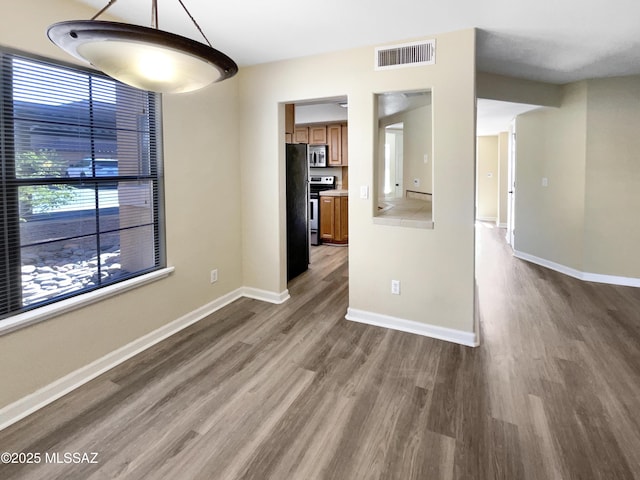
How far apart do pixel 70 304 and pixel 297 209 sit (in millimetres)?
2949

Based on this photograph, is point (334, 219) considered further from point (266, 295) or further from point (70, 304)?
point (70, 304)

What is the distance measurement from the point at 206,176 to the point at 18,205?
1571 millimetres

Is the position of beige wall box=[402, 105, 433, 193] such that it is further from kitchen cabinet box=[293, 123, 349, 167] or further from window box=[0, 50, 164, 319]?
window box=[0, 50, 164, 319]

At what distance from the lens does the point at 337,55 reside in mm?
3275

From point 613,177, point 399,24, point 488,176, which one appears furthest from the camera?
point 488,176

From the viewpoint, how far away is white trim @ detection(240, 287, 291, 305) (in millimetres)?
3955

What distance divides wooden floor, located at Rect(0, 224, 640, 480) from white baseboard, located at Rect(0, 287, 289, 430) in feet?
0.22

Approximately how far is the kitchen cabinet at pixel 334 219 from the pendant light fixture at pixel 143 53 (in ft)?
17.0

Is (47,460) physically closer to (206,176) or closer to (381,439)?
(381,439)

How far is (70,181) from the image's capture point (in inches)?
92.7

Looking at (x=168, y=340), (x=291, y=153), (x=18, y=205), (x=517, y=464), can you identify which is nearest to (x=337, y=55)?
(x=291, y=153)

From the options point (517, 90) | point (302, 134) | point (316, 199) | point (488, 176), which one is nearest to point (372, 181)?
point (517, 90)

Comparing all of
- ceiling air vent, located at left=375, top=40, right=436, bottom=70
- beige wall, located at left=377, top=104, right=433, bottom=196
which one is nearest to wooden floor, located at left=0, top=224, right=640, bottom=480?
ceiling air vent, located at left=375, top=40, right=436, bottom=70

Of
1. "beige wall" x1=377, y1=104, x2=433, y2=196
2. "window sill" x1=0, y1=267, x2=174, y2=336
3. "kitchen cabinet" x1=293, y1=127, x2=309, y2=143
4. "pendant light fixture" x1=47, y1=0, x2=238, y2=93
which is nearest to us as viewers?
"pendant light fixture" x1=47, y1=0, x2=238, y2=93
